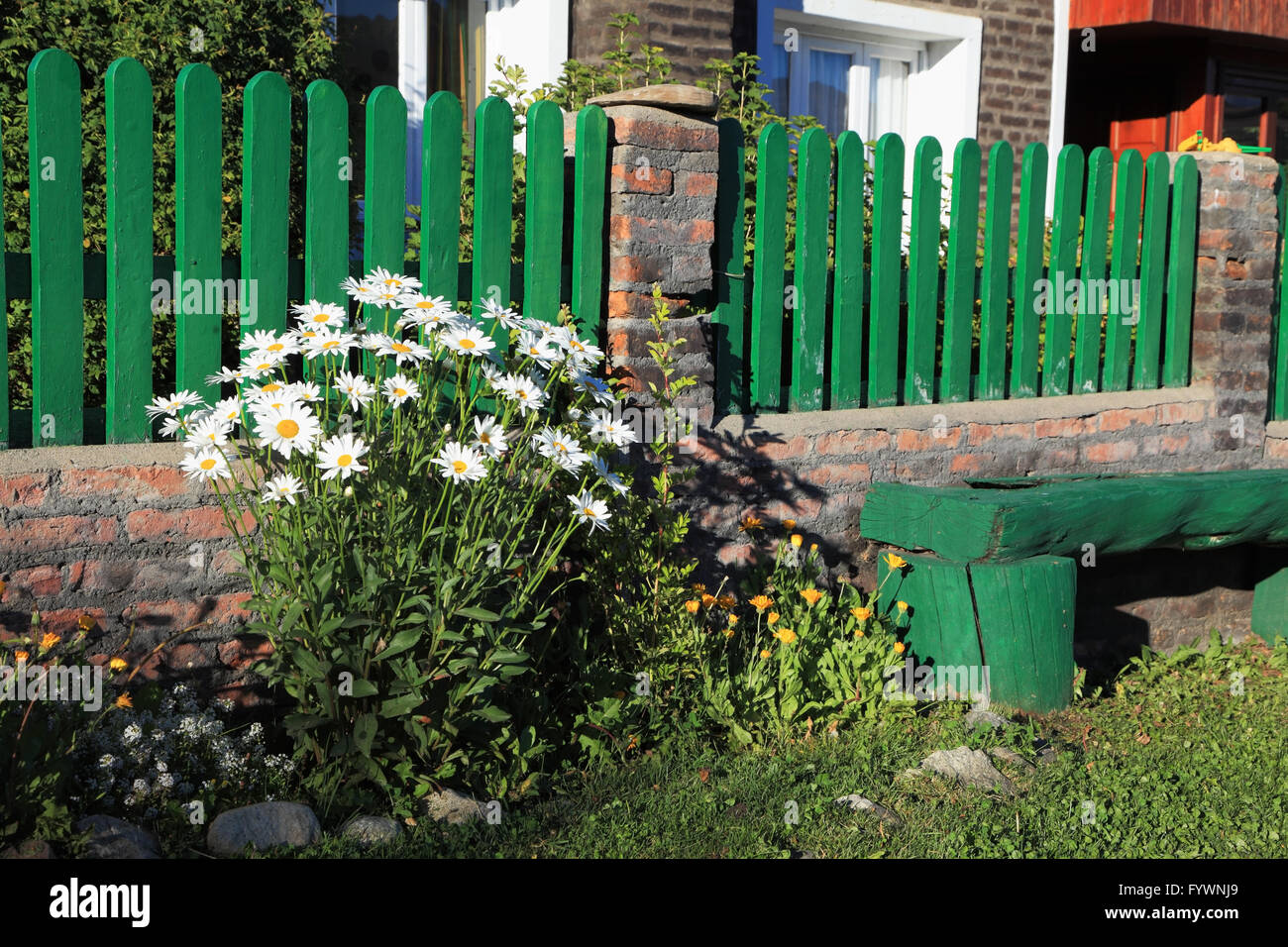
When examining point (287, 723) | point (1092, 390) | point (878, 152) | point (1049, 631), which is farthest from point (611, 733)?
point (1092, 390)

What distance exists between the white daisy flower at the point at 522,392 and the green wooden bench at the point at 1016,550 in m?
1.62

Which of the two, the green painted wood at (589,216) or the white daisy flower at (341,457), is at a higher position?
the green painted wood at (589,216)

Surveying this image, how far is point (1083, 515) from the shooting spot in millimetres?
4426

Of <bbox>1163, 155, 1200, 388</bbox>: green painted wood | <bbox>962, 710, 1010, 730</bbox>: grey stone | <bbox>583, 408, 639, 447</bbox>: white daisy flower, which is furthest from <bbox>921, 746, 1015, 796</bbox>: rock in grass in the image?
<bbox>1163, 155, 1200, 388</bbox>: green painted wood

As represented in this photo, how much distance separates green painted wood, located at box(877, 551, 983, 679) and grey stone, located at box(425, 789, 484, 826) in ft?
5.87

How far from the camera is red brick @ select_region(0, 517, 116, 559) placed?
3295mm

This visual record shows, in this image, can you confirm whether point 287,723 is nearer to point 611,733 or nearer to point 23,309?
point 611,733

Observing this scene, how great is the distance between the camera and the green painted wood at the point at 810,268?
4.66 m

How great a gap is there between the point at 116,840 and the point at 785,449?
2.54 m

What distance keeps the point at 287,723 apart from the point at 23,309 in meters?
1.58

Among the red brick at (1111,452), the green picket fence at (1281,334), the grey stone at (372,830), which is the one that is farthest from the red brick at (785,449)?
the green picket fence at (1281,334)

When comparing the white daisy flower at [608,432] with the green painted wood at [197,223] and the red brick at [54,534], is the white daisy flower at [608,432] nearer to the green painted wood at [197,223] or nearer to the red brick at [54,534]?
the green painted wood at [197,223]

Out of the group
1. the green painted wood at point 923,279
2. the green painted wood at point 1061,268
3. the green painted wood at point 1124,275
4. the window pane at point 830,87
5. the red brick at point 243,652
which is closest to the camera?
the red brick at point 243,652

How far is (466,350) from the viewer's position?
128 inches
